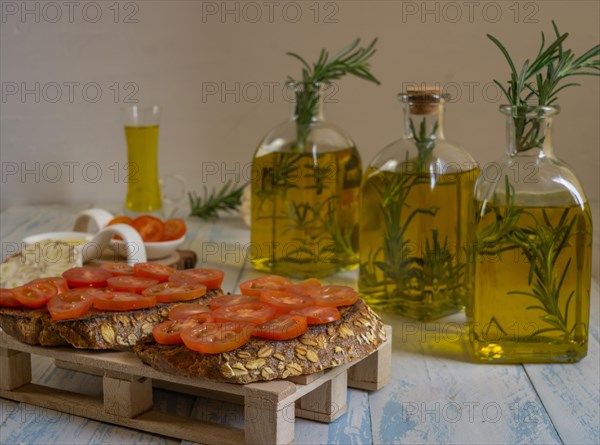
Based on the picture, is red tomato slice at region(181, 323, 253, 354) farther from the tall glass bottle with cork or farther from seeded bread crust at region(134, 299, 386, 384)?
the tall glass bottle with cork

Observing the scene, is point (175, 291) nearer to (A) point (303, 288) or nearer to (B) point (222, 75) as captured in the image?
(A) point (303, 288)

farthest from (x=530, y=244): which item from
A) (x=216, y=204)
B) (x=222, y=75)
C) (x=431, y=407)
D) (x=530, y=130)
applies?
A: (x=222, y=75)

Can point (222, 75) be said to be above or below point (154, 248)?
above

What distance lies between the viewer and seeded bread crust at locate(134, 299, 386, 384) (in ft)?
3.48

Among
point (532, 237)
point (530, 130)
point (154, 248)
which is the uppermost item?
point (530, 130)

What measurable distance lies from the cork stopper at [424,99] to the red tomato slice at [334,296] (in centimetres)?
40

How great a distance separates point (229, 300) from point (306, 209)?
590 millimetres

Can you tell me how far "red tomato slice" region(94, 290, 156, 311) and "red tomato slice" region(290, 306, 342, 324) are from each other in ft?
0.67

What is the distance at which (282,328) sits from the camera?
111 cm

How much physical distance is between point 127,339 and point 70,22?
5.41 ft

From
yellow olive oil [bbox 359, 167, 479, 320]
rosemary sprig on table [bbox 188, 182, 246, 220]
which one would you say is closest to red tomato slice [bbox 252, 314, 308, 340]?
yellow olive oil [bbox 359, 167, 479, 320]

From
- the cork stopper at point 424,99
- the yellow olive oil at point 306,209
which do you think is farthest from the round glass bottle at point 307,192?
the cork stopper at point 424,99

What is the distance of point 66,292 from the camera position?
1.24m

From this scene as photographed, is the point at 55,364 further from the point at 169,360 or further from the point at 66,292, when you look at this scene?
the point at 169,360
